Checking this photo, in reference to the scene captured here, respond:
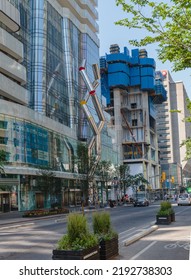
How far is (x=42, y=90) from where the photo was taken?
217ft

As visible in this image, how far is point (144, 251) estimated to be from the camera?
1315 cm

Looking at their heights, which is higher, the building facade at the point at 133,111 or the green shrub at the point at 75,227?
the building facade at the point at 133,111

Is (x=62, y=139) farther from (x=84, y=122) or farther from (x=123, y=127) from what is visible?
(x=123, y=127)

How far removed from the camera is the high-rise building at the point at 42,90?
5266 centimetres

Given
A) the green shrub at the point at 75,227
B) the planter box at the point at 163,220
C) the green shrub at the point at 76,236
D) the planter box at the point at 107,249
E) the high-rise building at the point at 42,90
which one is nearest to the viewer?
the green shrub at the point at 76,236

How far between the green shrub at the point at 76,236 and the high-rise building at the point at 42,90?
3724 centimetres

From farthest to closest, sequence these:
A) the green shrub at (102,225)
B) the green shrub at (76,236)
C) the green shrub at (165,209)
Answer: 1. the green shrub at (165,209)
2. the green shrub at (102,225)
3. the green shrub at (76,236)

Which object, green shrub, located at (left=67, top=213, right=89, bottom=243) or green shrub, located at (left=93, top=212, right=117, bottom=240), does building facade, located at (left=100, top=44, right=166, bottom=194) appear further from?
green shrub, located at (left=67, top=213, right=89, bottom=243)

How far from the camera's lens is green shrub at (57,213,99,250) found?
9.62 meters

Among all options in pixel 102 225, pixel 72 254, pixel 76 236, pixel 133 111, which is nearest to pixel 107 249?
pixel 102 225

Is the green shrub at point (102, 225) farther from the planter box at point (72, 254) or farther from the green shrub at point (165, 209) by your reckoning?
the green shrub at point (165, 209)

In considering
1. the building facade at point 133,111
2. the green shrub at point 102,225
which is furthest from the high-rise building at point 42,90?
the green shrub at point 102,225

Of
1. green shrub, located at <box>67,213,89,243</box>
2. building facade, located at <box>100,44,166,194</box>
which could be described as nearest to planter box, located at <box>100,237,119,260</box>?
green shrub, located at <box>67,213,89,243</box>

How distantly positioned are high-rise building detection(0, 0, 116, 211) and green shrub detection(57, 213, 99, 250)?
3724cm
